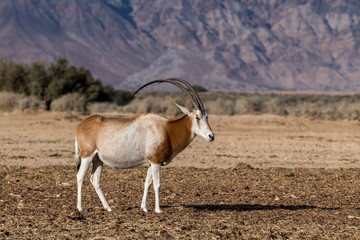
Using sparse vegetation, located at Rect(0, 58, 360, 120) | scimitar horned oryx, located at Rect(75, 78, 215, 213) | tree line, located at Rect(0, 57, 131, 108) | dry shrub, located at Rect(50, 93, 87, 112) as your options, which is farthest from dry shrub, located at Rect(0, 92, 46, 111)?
scimitar horned oryx, located at Rect(75, 78, 215, 213)

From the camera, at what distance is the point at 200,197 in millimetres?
12203

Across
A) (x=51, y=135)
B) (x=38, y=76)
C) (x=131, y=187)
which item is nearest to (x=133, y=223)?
(x=131, y=187)

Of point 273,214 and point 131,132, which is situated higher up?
point 131,132

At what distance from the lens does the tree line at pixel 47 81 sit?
45.9 metres

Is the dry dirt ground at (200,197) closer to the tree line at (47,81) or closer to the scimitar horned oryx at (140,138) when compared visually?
the scimitar horned oryx at (140,138)

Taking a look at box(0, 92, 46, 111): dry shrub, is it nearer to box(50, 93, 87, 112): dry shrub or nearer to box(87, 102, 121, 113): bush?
box(50, 93, 87, 112): dry shrub

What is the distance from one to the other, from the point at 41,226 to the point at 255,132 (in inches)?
878

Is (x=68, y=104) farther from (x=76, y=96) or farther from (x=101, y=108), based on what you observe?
(x=101, y=108)

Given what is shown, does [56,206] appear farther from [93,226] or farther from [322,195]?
Result: [322,195]

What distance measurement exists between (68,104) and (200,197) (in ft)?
102

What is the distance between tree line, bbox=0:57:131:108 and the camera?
45.9 metres

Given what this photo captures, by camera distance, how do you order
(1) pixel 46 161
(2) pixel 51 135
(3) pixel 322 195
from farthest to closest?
(2) pixel 51 135 < (1) pixel 46 161 < (3) pixel 322 195

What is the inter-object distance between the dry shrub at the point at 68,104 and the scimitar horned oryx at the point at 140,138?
31876 mm

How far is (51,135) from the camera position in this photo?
26938 mm
